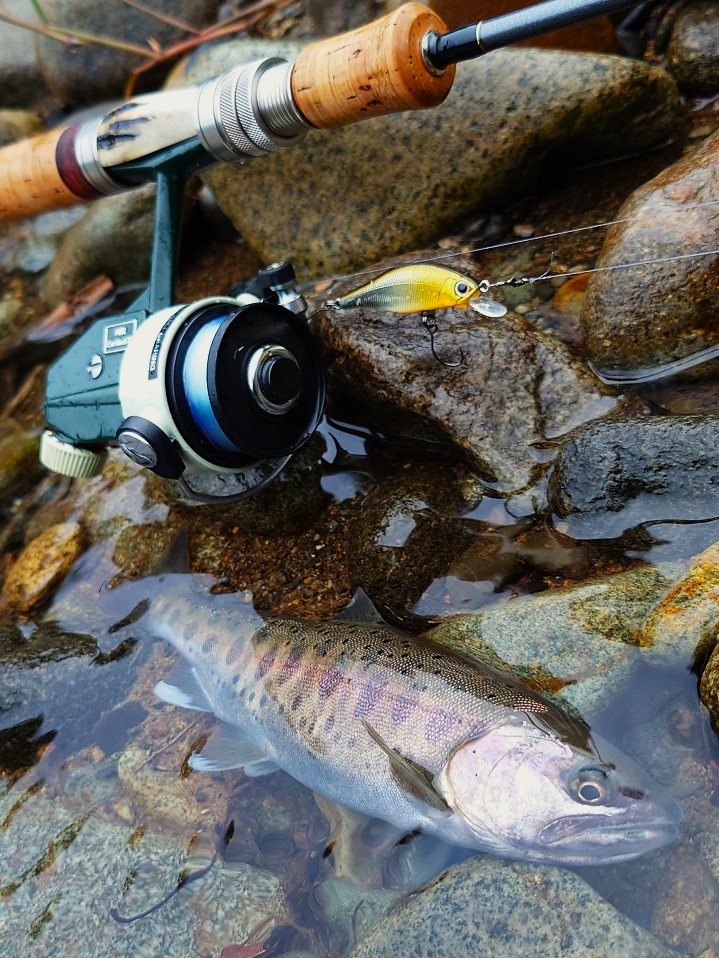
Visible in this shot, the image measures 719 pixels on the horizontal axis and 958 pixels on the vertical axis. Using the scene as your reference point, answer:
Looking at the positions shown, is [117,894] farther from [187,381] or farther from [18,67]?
[18,67]

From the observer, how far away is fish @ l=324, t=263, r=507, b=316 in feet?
9.21

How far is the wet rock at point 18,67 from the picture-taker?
632cm

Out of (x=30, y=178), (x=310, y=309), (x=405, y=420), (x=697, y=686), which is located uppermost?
(x=30, y=178)

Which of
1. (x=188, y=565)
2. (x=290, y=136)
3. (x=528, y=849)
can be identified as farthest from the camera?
(x=188, y=565)

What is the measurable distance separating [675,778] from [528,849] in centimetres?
57

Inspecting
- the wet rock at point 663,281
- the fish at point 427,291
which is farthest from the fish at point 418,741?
the wet rock at point 663,281

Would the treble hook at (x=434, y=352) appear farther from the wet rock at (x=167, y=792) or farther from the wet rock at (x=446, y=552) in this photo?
the wet rock at (x=167, y=792)

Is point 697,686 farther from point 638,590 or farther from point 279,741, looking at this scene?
point 279,741

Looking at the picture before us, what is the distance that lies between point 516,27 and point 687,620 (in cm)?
200

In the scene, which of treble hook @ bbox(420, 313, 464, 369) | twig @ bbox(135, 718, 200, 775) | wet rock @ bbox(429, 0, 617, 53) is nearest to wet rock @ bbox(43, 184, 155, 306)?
wet rock @ bbox(429, 0, 617, 53)

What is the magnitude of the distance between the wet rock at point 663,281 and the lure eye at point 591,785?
1696mm

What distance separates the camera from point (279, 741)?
2875 millimetres

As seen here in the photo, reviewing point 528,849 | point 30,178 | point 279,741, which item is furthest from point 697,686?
point 30,178

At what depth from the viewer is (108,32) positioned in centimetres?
586
